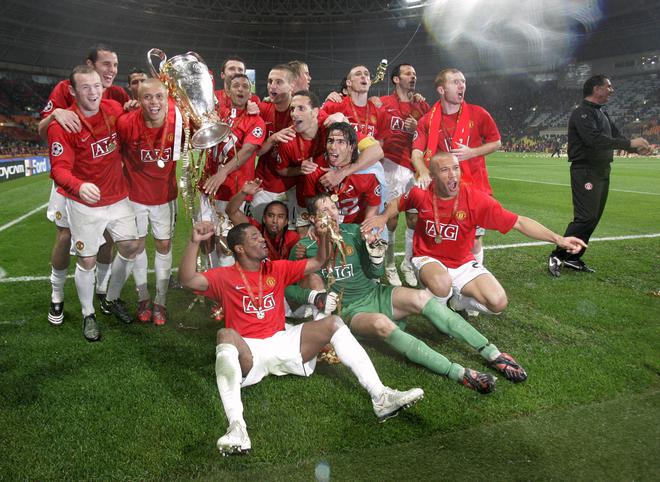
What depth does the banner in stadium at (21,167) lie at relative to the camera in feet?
54.9

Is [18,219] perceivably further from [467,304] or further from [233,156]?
A: [467,304]

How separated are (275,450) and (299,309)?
173cm

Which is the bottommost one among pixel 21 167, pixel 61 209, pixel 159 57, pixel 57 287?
pixel 21 167

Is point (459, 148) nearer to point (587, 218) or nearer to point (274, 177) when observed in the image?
point (274, 177)

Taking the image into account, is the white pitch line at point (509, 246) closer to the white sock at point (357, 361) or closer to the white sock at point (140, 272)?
the white sock at point (140, 272)

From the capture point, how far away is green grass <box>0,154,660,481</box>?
8.29 ft

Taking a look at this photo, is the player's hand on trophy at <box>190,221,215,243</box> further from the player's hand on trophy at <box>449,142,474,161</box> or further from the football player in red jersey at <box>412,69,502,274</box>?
the player's hand on trophy at <box>449,142,474,161</box>

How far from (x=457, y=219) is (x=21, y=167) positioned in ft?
61.9

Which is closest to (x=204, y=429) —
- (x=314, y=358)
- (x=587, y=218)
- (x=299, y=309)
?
(x=314, y=358)

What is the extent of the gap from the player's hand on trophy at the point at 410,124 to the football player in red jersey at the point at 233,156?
76.7 inches

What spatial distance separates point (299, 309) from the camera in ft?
14.1

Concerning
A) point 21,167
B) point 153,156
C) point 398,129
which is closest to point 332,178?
point 153,156

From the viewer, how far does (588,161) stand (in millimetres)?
5922

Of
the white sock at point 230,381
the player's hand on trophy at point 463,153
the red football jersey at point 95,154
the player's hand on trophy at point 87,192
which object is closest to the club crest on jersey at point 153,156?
the red football jersey at point 95,154
